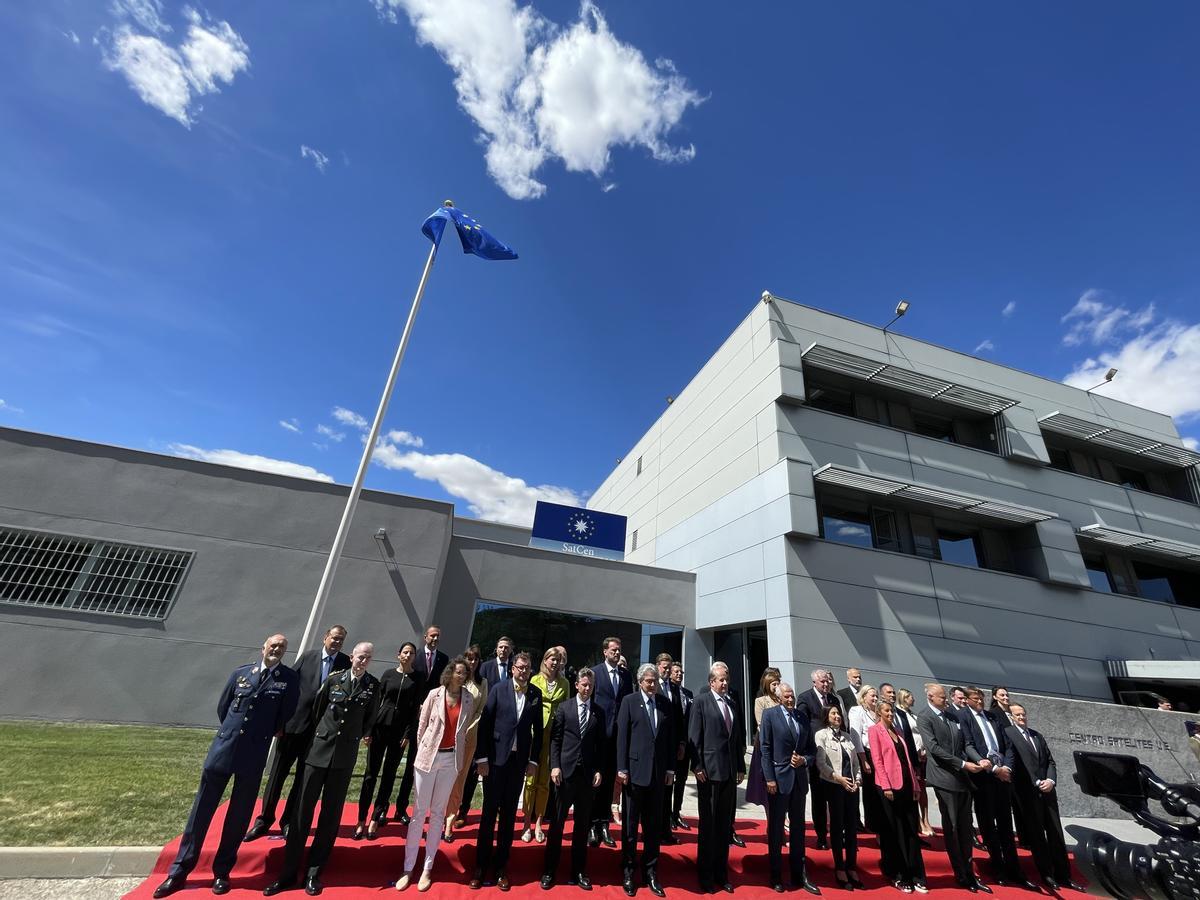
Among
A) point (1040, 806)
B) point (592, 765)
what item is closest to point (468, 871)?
point (592, 765)

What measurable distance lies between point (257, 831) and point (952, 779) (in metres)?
7.87

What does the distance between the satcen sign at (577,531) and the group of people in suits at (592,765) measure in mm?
8827

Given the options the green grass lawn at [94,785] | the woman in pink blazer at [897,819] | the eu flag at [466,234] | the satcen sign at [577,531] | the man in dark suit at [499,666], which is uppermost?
the eu flag at [466,234]

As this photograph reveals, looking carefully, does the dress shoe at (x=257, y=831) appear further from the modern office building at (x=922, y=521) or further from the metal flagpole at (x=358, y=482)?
the modern office building at (x=922, y=521)

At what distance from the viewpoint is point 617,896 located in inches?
194

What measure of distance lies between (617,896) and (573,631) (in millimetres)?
9695

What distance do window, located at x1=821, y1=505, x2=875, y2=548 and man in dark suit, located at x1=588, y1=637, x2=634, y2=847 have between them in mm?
8576

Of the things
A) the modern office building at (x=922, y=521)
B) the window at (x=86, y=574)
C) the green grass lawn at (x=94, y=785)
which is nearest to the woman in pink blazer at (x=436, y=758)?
the green grass lawn at (x=94, y=785)

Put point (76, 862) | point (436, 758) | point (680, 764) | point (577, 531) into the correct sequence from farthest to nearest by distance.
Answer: point (577, 531) < point (680, 764) < point (436, 758) < point (76, 862)

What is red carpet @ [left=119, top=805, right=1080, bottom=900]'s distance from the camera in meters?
4.62

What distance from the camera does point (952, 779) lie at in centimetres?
611

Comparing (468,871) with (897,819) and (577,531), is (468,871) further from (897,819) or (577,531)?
(577,531)

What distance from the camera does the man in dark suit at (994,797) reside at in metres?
6.09

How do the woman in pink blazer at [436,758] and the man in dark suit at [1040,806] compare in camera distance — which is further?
the man in dark suit at [1040,806]
